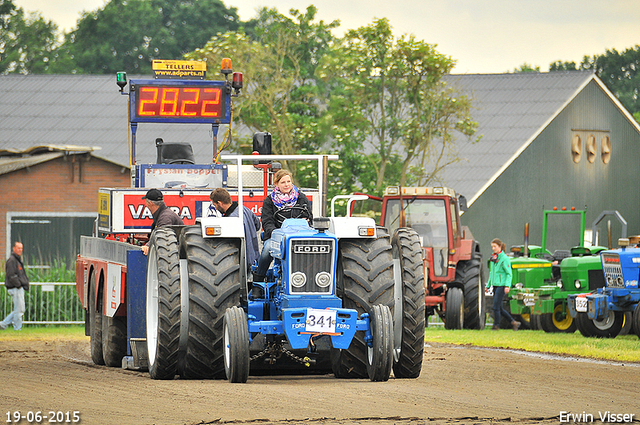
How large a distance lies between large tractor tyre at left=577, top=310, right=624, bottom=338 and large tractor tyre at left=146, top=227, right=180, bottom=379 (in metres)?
9.95

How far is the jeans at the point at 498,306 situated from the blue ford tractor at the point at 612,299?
9.55ft

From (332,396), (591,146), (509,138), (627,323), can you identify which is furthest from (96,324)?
(591,146)

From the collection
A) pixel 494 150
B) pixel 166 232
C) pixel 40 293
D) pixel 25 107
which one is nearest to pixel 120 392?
pixel 166 232

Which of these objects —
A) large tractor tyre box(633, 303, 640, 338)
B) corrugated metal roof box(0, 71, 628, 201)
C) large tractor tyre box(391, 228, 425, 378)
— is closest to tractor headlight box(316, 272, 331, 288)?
large tractor tyre box(391, 228, 425, 378)

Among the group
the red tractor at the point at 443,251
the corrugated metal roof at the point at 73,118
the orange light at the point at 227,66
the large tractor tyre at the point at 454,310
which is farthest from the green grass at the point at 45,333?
the corrugated metal roof at the point at 73,118

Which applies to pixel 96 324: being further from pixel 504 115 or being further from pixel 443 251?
pixel 504 115

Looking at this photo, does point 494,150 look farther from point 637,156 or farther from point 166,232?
point 166,232

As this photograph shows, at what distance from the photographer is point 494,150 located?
37.2 m

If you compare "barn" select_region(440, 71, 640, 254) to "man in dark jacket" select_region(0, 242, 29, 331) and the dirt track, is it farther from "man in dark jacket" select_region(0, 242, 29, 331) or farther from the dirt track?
the dirt track

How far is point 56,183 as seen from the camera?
29094 mm

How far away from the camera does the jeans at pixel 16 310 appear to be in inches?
888

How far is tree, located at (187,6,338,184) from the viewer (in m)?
29.8

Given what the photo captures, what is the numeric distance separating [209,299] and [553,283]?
13299 mm

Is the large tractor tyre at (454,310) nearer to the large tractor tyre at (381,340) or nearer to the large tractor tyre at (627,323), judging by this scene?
the large tractor tyre at (627,323)
